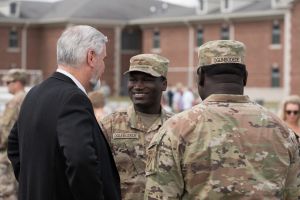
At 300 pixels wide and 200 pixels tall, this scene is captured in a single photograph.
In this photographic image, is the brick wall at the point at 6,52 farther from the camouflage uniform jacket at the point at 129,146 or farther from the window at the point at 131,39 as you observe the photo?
the camouflage uniform jacket at the point at 129,146

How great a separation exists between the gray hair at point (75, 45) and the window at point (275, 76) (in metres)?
45.7

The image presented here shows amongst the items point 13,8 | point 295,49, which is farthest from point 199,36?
point 13,8

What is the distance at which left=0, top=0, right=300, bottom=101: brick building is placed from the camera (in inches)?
1917

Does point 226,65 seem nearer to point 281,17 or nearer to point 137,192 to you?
point 137,192

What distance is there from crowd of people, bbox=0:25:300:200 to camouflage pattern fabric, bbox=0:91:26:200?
182 inches

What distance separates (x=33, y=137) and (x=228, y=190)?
3.71 ft

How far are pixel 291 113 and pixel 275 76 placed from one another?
4157 centimetres

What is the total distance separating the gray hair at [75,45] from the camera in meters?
4.17

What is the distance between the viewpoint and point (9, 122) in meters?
8.98

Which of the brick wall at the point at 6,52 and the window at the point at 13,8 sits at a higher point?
the window at the point at 13,8

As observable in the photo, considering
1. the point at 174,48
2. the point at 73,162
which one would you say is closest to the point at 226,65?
the point at 73,162

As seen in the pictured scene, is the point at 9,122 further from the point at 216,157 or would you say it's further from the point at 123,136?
the point at 216,157

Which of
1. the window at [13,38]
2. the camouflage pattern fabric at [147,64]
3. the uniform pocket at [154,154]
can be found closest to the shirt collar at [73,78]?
the uniform pocket at [154,154]

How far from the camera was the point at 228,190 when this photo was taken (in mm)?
3727
